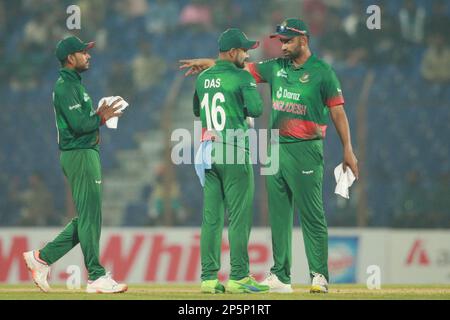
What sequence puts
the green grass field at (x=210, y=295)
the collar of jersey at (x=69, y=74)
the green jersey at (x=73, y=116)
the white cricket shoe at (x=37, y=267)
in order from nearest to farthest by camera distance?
the green grass field at (x=210, y=295) → the green jersey at (x=73, y=116) → the collar of jersey at (x=69, y=74) → the white cricket shoe at (x=37, y=267)

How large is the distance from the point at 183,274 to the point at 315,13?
7.16 meters

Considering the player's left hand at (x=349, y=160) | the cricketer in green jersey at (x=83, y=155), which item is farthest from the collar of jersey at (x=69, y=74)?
the player's left hand at (x=349, y=160)

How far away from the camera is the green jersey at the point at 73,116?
1087 centimetres

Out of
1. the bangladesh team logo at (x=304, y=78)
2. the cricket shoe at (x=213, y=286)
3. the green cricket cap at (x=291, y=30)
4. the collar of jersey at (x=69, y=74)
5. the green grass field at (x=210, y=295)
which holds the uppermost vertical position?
the green cricket cap at (x=291, y=30)

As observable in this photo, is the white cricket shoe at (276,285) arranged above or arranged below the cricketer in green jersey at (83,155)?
below

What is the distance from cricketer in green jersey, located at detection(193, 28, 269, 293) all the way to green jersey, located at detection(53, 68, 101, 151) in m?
1.09

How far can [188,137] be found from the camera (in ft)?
65.1

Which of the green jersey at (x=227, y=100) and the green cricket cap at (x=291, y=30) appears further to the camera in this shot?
the green cricket cap at (x=291, y=30)

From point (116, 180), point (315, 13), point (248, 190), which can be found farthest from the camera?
point (315, 13)

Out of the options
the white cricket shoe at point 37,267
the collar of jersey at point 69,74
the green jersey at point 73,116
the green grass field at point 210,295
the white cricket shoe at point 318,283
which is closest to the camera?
the green grass field at point 210,295

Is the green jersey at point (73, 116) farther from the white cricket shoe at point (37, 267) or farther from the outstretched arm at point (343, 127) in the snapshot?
the outstretched arm at point (343, 127)

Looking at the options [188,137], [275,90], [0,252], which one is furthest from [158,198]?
[275,90]

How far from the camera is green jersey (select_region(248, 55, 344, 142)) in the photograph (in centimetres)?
1109

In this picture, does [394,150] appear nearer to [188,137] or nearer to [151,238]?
[188,137]
